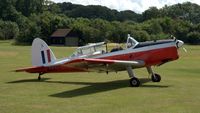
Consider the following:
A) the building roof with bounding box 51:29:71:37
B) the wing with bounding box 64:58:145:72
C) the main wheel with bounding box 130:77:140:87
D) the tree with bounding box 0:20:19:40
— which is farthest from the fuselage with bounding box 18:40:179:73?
the tree with bounding box 0:20:19:40

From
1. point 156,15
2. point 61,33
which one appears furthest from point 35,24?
point 156,15

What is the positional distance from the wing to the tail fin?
2271mm

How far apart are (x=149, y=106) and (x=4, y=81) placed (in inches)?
336

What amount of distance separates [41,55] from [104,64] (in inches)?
146

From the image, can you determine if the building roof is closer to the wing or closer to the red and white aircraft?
the red and white aircraft

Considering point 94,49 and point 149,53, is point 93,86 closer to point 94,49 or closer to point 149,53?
point 94,49

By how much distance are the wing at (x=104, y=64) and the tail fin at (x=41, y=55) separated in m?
2.27

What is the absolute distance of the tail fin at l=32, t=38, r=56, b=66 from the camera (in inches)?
728

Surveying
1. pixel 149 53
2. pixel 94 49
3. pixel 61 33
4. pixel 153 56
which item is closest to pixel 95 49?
pixel 94 49

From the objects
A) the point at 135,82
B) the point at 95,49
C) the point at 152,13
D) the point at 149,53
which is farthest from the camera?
the point at 152,13

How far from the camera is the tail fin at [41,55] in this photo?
60.6 ft

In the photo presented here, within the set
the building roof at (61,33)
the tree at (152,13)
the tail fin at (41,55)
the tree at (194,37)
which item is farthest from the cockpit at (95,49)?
the tree at (152,13)

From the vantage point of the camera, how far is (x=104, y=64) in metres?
16.3

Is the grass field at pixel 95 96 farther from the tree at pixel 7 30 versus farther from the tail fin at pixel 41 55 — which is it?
Answer: the tree at pixel 7 30
